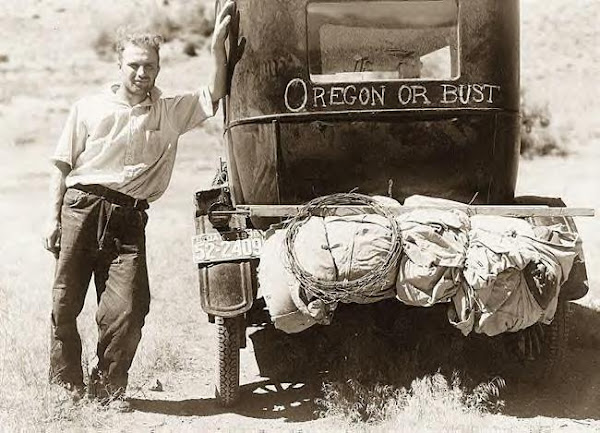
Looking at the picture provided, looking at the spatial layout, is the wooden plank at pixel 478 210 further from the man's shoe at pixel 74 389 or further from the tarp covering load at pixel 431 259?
the man's shoe at pixel 74 389

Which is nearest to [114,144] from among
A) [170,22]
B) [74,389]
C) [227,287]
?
[227,287]

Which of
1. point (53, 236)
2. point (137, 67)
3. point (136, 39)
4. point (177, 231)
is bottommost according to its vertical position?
point (177, 231)

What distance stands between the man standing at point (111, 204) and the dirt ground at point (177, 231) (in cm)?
37

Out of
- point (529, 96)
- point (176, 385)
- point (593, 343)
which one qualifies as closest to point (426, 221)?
point (176, 385)

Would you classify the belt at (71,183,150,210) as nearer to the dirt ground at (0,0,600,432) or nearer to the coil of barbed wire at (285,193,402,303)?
the coil of barbed wire at (285,193,402,303)

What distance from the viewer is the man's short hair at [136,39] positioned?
4762 mm

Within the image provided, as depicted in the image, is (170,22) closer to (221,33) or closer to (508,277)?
(221,33)

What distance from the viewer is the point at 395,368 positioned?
205 inches

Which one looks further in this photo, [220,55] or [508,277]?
[220,55]

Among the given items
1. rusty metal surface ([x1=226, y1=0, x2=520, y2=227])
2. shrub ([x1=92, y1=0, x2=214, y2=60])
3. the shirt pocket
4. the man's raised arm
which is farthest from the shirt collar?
shrub ([x1=92, y1=0, x2=214, y2=60])

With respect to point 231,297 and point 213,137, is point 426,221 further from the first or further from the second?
point 213,137

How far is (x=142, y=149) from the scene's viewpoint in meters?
4.84

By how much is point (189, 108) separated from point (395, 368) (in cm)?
202

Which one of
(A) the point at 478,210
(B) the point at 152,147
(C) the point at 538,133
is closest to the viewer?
(A) the point at 478,210
